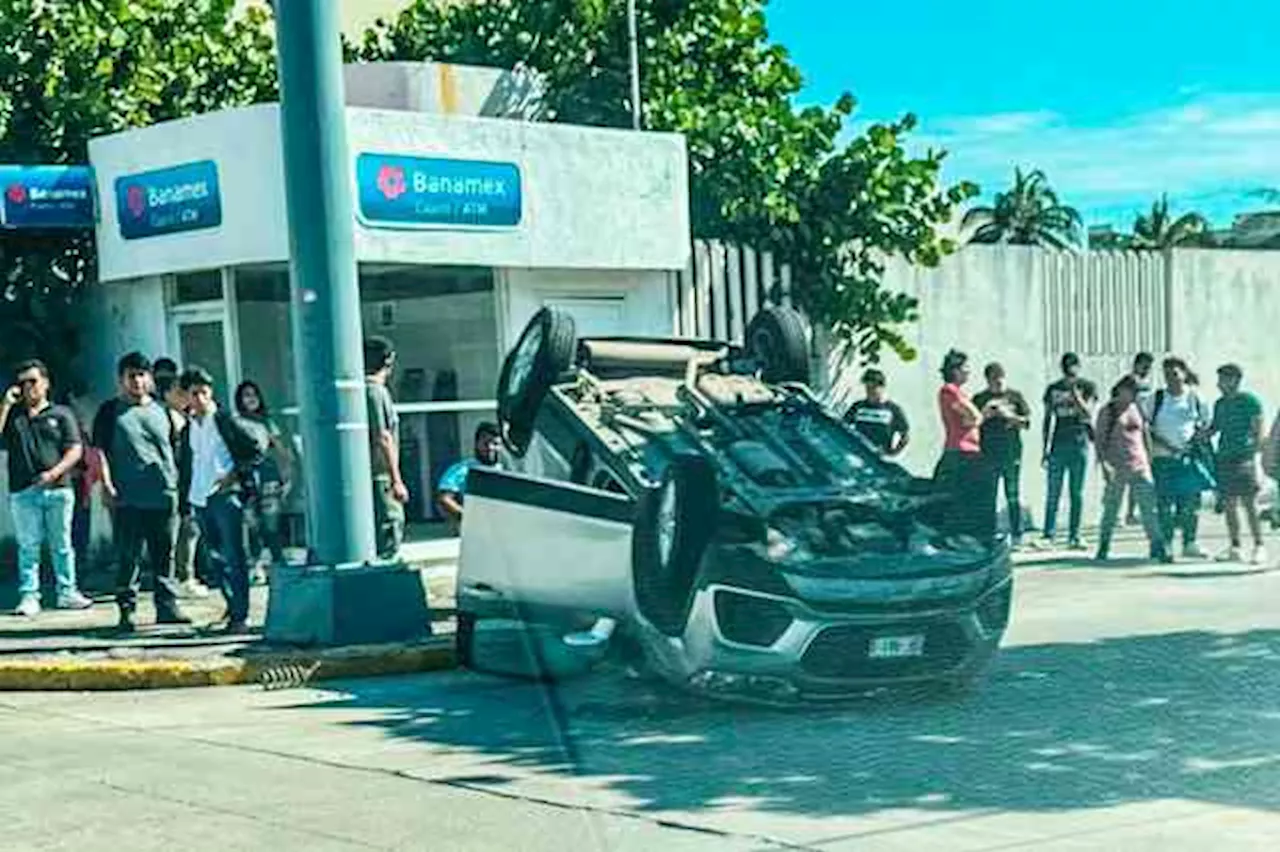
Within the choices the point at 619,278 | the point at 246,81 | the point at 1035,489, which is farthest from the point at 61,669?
the point at 1035,489

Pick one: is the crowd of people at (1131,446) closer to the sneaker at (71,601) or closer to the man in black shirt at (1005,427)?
the man in black shirt at (1005,427)

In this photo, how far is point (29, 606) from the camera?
Answer: 12414 millimetres

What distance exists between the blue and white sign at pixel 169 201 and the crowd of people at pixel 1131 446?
17.5ft

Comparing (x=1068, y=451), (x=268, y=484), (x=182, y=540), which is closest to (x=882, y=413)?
(x=1068, y=451)

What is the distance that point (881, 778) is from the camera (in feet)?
23.3

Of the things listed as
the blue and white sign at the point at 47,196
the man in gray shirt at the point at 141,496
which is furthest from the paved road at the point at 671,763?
the blue and white sign at the point at 47,196

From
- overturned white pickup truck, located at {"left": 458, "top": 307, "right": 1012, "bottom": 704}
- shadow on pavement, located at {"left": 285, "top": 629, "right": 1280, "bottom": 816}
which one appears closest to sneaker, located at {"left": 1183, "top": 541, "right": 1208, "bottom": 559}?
shadow on pavement, located at {"left": 285, "top": 629, "right": 1280, "bottom": 816}

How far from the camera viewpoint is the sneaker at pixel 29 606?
12.4 metres

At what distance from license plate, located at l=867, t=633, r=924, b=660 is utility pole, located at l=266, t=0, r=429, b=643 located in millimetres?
3505

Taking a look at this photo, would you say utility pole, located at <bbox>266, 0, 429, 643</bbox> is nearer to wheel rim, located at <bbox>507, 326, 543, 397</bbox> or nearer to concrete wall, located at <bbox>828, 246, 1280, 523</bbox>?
wheel rim, located at <bbox>507, 326, 543, 397</bbox>

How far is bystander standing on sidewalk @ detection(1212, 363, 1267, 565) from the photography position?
13.6 metres

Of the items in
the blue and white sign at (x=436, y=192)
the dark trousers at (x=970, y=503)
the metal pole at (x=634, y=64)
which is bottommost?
the dark trousers at (x=970, y=503)

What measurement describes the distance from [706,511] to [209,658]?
353 cm

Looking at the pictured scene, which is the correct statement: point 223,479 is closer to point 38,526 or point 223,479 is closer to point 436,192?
point 38,526
